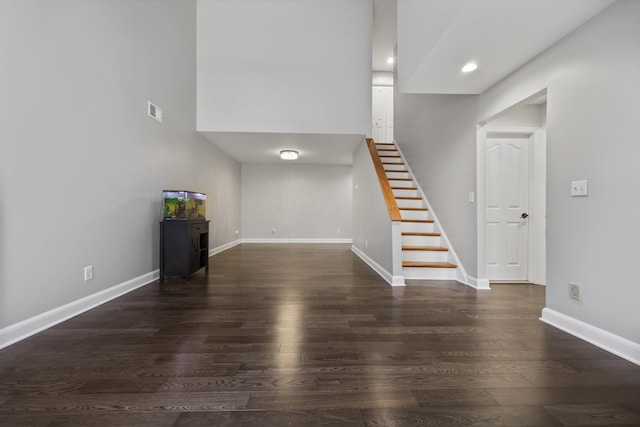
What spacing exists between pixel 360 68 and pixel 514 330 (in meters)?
4.25

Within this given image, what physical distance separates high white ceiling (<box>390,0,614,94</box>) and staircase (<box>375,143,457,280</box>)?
1.88 metres

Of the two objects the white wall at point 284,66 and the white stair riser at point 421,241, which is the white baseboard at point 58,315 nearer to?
the white wall at point 284,66

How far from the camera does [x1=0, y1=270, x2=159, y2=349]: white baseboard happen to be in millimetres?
1711

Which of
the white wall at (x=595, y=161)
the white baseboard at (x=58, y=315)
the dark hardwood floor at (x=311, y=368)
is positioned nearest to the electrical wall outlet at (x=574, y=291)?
the white wall at (x=595, y=161)

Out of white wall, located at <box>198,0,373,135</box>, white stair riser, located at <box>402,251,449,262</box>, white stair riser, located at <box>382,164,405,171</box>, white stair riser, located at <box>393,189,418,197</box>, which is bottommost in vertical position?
white stair riser, located at <box>402,251,449,262</box>

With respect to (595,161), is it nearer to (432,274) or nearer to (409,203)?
(432,274)

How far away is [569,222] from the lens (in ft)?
6.51

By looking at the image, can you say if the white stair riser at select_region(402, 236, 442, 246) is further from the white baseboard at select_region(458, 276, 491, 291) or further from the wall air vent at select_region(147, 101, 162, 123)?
the wall air vent at select_region(147, 101, 162, 123)

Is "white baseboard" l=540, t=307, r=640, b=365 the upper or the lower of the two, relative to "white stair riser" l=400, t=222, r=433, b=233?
lower

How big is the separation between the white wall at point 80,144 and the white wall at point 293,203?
3797 mm

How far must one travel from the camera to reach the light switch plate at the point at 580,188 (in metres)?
1.85

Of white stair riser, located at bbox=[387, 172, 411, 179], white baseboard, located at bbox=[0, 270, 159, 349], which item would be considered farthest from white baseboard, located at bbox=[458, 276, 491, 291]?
white baseboard, located at bbox=[0, 270, 159, 349]

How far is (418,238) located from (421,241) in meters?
0.06

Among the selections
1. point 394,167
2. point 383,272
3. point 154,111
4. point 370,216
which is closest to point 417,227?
point 370,216
